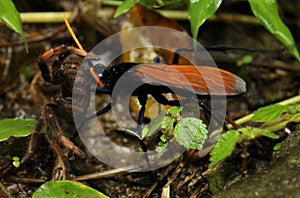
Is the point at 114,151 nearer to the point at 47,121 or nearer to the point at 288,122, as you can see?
the point at 47,121

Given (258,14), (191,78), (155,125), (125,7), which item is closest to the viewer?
(155,125)

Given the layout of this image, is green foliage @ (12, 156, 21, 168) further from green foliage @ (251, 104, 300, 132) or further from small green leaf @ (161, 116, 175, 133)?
green foliage @ (251, 104, 300, 132)

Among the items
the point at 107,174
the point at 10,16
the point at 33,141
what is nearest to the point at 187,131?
the point at 107,174

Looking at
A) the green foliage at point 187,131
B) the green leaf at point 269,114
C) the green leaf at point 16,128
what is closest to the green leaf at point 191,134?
the green foliage at point 187,131

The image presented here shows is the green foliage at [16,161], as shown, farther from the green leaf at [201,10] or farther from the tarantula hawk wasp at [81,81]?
the green leaf at [201,10]

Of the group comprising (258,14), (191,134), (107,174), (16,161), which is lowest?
(107,174)

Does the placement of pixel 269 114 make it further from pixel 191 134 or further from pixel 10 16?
pixel 10 16

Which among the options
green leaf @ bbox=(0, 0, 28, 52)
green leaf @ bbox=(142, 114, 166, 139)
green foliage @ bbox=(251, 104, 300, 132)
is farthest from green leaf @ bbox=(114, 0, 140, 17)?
green foliage @ bbox=(251, 104, 300, 132)
